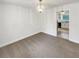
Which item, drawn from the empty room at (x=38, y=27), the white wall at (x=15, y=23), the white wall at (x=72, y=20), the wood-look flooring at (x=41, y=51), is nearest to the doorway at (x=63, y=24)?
the empty room at (x=38, y=27)

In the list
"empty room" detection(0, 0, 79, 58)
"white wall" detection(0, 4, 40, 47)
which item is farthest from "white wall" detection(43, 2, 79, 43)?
"white wall" detection(0, 4, 40, 47)

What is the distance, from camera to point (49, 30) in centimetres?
747

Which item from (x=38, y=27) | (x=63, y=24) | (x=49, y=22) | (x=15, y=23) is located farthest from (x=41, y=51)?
(x=38, y=27)

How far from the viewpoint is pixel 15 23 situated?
5.51 metres

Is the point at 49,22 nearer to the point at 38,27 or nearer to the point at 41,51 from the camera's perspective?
the point at 38,27

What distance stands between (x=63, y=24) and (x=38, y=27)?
2.42 metres

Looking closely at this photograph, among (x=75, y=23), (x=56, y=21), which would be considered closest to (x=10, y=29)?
(x=56, y=21)

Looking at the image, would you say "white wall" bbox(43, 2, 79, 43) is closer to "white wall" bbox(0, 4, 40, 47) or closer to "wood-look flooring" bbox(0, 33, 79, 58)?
"wood-look flooring" bbox(0, 33, 79, 58)

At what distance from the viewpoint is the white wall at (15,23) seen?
4.74m

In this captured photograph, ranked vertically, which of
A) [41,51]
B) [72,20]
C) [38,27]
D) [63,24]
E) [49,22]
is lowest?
[41,51]

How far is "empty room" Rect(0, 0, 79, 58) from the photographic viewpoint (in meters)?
4.08

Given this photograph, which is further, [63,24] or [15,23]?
[63,24]

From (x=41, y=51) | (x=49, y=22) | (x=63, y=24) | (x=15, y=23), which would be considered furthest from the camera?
(x=49, y=22)

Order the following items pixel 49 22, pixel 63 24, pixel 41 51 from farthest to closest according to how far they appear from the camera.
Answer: pixel 49 22 → pixel 63 24 → pixel 41 51
